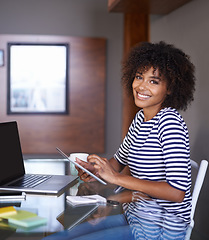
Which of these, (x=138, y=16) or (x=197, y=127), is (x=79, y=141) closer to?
(x=138, y=16)

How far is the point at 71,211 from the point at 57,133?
4.17 metres

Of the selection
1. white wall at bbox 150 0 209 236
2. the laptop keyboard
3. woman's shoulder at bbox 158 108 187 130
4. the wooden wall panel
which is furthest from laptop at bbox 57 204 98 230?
the wooden wall panel

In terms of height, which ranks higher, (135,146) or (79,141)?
(135,146)

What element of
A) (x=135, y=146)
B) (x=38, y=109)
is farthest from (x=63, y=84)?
(x=135, y=146)

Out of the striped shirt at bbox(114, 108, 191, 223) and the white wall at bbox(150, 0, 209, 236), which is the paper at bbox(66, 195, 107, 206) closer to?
the striped shirt at bbox(114, 108, 191, 223)

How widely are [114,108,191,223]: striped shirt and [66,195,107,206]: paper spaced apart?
0.28m

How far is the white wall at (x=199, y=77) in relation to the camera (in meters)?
2.59

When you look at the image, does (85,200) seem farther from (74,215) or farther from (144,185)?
(144,185)

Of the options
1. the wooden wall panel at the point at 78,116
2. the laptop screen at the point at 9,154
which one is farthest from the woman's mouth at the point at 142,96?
the wooden wall panel at the point at 78,116

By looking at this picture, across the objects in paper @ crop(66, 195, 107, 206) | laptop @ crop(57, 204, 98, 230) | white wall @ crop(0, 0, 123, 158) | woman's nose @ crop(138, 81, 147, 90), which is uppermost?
white wall @ crop(0, 0, 123, 158)

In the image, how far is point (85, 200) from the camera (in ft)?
5.34

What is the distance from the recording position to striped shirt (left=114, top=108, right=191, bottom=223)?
1688 millimetres

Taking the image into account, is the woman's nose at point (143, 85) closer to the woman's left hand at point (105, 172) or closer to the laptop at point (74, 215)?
the woman's left hand at point (105, 172)

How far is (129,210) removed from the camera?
1552mm
